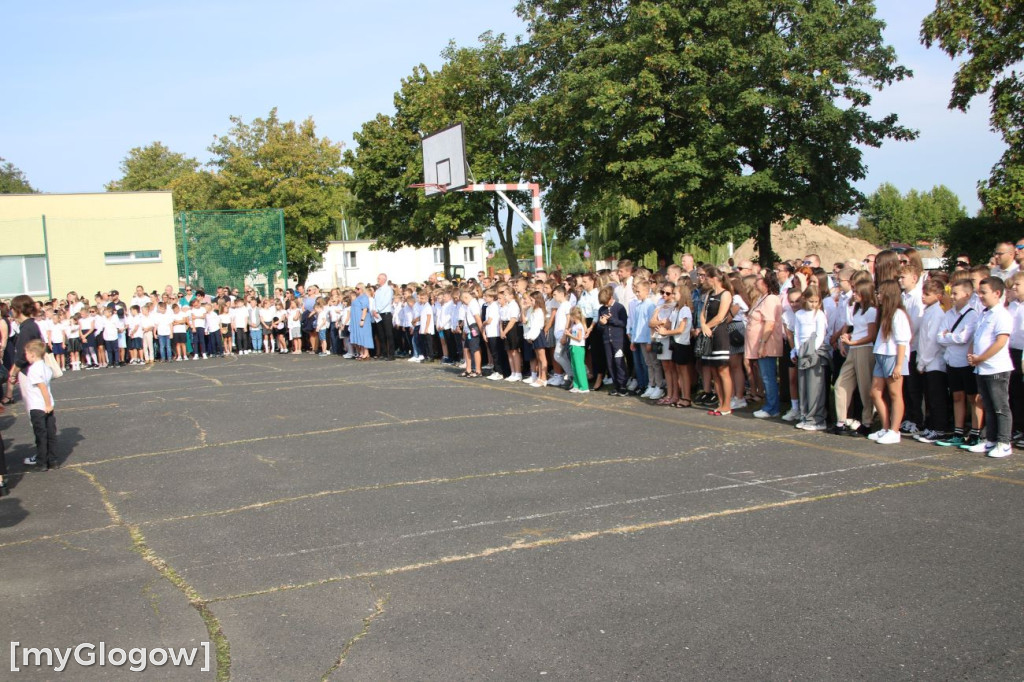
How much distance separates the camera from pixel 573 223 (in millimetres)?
37812

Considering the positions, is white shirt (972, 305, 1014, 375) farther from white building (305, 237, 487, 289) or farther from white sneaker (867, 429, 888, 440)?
white building (305, 237, 487, 289)

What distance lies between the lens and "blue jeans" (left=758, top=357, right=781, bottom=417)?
11.2 m

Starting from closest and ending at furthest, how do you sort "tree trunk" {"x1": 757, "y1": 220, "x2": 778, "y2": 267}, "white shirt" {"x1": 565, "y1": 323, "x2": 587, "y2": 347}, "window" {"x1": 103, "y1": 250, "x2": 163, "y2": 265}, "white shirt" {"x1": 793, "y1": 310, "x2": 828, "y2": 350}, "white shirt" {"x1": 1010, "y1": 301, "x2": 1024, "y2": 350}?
"white shirt" {"x1": 1010, "y1": 301, "x2": 1024, "y2": 350} → "white shirt" {"x1": 793, "y1": 310, "x2": 828, "y2": 350} → "white shirt" {"x1": 565, "y1": 323, "x2": 587, "y2": 347} → "window" {"x1": 103, "y1": 250, "x2": 163, "y2": 265} → "tree trunk" {"x1": 757, "y1": 220, "x2": 778, "y2": 267}

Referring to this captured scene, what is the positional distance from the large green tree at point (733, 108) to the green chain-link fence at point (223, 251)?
37.2 feet

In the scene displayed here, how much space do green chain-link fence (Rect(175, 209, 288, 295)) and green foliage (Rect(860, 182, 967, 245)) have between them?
6106 centimetres

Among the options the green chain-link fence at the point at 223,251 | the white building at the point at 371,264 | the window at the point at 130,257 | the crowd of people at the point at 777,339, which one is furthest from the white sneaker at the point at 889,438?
the white building at the point at 371,264

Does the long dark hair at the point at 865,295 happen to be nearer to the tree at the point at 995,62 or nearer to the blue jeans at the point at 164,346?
the tree at the point at 995,62

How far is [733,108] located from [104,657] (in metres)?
26.5

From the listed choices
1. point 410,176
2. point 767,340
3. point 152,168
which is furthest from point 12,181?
point 767,340

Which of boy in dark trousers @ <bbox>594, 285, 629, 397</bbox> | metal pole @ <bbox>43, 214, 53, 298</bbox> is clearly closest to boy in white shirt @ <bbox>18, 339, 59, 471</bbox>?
boy in dark trousers @ <bbox>594, 285, 629, 397</bbox>

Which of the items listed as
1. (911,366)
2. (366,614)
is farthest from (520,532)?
(911,366)

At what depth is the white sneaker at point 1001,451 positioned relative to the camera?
848 cm

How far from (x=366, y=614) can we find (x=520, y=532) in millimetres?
1733

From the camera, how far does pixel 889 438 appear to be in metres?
9.38
